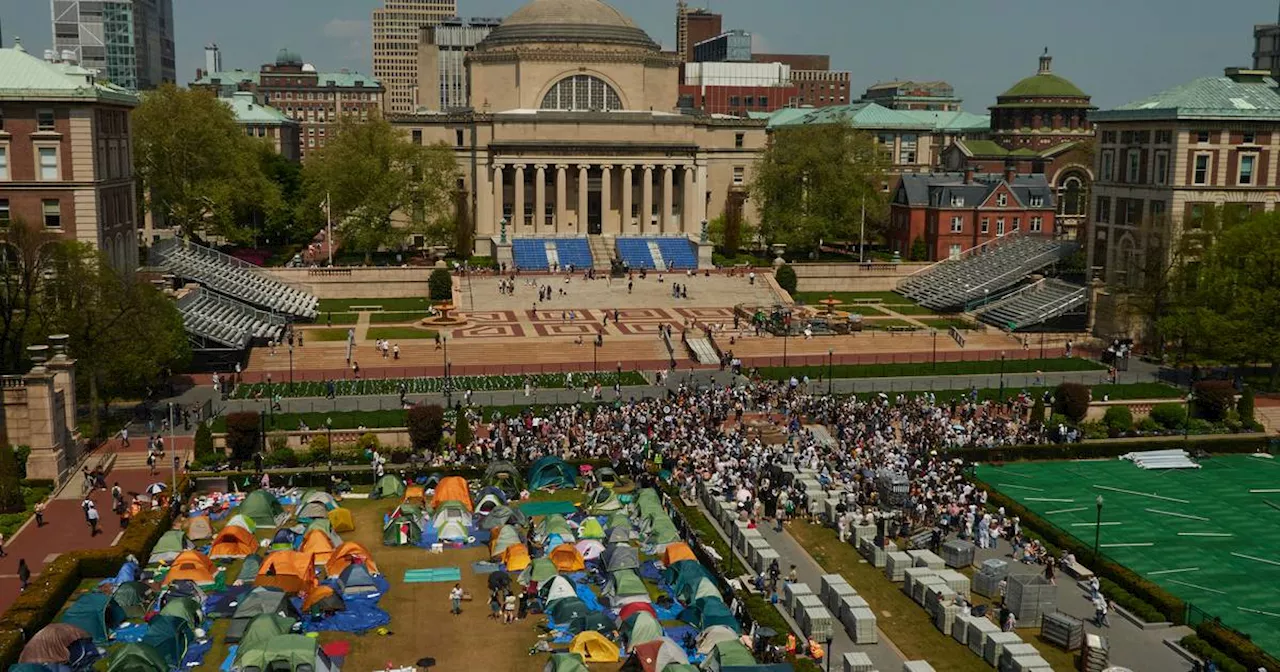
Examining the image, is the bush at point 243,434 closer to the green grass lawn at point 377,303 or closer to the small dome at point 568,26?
the green grass lawn at point 377,303

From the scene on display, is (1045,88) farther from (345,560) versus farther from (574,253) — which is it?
(345,560)

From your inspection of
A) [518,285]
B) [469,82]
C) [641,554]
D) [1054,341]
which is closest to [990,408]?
[1054,341]

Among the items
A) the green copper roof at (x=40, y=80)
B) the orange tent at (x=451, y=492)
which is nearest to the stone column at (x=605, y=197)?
the green copper roof at (x=40, y=80)

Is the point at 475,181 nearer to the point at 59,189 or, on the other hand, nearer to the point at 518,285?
the point at 518,285

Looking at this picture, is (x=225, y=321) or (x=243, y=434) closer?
(x=243, y=434)

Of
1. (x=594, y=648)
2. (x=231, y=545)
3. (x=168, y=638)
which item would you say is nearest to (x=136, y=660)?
(x=168, y=638)

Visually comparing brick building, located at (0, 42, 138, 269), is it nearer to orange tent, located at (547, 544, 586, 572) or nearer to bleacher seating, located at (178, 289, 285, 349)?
bleacher seating, located at (178, 289, 285, 349)

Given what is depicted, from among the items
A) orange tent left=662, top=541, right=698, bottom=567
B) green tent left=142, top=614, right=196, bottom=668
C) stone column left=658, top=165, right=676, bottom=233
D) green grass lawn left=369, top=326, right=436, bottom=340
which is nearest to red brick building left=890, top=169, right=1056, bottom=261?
stone column left=658, top=165, right=676, bottom=233
